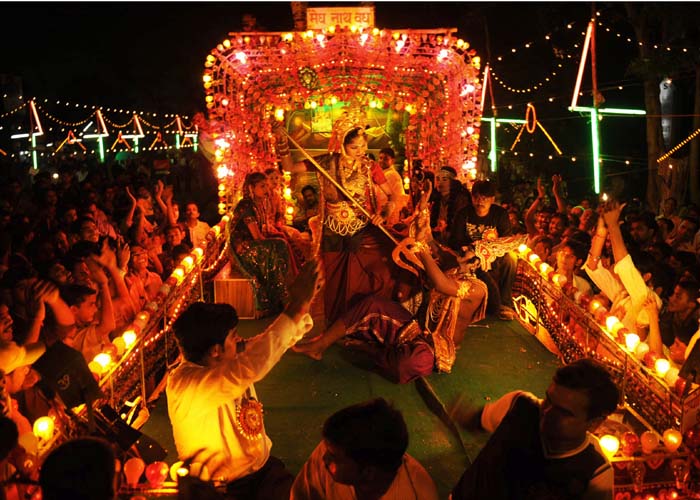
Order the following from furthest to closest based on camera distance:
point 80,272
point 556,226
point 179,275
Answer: point 556,226
point 179,275
point 80,272

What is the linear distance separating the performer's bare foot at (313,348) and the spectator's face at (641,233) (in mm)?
4129

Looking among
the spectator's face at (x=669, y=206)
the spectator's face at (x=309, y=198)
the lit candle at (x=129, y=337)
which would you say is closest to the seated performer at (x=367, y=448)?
the lit candle at (x=129, y=337)

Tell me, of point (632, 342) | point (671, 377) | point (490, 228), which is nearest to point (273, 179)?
point (490, 228)

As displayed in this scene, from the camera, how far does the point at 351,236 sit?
6.64 m

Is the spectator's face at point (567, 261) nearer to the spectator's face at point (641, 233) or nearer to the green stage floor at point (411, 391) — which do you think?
the green stage floor at point (411, 391)

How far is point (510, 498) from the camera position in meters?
2.48

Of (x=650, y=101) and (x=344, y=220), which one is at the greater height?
(x=650, y=101)

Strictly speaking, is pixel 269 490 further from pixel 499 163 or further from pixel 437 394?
pixel 499 163

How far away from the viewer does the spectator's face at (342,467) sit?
88.0 inches

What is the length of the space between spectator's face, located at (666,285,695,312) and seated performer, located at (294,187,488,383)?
167cm

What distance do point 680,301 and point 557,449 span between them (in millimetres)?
3145

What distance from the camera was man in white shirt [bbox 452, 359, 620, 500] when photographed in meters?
2.43

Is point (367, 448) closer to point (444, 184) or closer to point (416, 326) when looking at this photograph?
point (416, 326)

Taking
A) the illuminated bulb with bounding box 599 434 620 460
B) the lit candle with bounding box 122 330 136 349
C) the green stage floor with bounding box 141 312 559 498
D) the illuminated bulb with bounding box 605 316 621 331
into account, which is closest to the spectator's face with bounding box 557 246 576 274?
the green stage floor with bounding box 141 312 559 498
